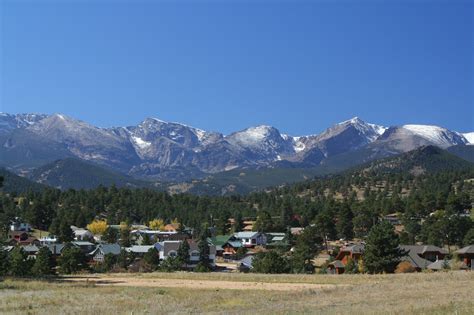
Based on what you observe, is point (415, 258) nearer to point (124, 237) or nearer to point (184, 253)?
point (184, 253)

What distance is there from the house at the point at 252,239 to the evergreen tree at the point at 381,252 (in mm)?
85898

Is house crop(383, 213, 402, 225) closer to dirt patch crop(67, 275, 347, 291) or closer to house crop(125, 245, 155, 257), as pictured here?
house crop(125, 245, 155, 257)

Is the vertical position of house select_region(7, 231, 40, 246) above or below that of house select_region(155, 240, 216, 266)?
above

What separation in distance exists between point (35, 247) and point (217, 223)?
2526 inches

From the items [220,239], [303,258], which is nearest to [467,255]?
[303,258]

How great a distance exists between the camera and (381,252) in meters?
78.2

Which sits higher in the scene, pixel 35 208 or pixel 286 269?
pixel 35 208

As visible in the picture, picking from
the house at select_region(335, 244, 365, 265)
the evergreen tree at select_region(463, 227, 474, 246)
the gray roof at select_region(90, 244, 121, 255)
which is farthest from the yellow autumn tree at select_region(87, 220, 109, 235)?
the evergreen tree at select_region(463, 227, 474, 246)

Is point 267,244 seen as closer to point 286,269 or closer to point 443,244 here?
point 443,244

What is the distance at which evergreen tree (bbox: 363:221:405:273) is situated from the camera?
77938 mm

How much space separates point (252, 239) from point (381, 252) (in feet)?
301

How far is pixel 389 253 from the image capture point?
258ft

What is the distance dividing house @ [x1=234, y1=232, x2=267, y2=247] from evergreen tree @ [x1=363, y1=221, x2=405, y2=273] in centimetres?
8590

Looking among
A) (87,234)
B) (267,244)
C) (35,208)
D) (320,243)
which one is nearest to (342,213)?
(320,243)
